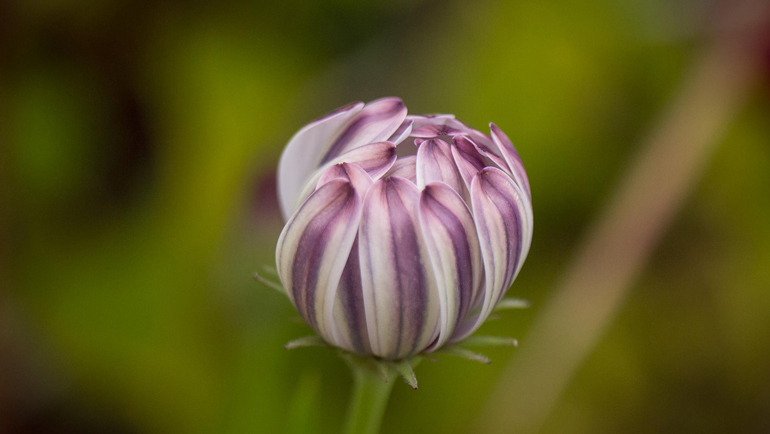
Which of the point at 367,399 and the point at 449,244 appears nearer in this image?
the point at 449,244

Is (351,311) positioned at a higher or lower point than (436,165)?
lower

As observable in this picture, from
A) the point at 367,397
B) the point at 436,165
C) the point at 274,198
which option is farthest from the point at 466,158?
the point at 274,198

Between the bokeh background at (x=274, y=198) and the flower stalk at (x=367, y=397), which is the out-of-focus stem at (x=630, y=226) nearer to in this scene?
the bokeh background at (x=274, y=198)

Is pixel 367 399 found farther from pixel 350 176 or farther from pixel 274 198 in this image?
pixel 274 198

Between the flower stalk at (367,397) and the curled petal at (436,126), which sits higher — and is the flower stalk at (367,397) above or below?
below

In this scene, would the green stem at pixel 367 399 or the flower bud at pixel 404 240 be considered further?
the green stem at pixel 367 399

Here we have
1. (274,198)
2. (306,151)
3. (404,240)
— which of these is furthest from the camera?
(274,198)

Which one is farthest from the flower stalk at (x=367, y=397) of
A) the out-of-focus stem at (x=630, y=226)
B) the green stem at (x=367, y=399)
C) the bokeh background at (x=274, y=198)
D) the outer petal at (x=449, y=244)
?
the out-of-focus stem at (x=630, y=226)
